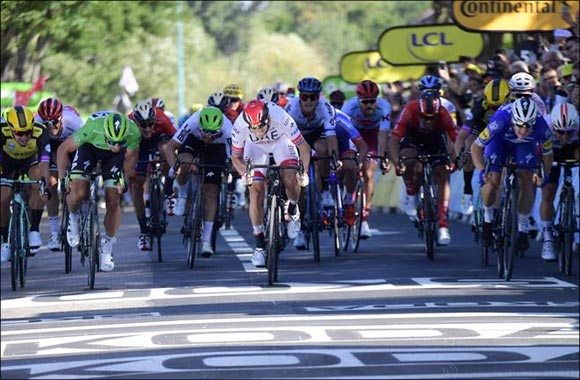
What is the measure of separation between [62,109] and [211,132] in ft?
5.03

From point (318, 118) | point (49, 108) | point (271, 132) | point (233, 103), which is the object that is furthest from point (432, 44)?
point (271, 132)

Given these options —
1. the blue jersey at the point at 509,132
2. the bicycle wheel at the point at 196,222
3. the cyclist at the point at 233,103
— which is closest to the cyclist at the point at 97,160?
the bicycle wheel at the point at 196,222

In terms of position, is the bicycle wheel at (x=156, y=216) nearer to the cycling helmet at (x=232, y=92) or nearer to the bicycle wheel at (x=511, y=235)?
the cycling helmet at (x=232, y=92)

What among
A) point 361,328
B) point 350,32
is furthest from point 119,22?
point 350,32

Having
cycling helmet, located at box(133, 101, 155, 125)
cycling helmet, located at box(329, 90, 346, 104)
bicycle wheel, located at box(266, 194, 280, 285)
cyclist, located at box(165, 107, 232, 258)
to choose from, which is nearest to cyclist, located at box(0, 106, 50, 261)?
cyclist, located at box(165, 107, 232, 258)

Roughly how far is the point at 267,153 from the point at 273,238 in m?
0.99

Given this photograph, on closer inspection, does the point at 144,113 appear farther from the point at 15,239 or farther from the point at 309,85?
the point at 15,239

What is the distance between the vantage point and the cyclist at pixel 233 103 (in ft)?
77.5

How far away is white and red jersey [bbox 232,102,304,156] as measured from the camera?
56.5ft

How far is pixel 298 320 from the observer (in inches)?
570

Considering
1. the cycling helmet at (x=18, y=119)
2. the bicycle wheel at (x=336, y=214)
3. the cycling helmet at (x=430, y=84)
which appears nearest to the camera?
the cycling helmet at (x=18, y=119)

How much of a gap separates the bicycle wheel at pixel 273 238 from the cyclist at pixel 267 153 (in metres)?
0.24

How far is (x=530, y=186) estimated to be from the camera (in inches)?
696

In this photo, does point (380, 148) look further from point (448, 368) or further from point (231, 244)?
point (448, 368)
